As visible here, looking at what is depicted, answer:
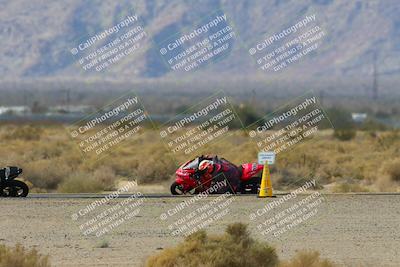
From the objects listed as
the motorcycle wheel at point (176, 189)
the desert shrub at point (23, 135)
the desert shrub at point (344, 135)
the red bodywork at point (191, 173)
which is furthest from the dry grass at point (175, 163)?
the motorcycle wheel at point (176, 189)

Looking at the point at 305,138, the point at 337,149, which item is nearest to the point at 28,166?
the point at 337,149

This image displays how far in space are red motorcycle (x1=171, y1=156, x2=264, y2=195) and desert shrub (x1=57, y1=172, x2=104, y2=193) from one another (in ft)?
12.2

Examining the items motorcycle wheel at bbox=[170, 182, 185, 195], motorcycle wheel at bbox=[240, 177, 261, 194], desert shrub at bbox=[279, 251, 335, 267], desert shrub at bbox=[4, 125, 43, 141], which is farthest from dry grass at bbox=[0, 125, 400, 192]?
desert shrub at bbox=[279, 251, 335, 267]

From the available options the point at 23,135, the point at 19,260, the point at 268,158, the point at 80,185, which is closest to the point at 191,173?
the point at 268,158

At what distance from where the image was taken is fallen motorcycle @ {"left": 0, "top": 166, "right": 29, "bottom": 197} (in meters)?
28.1

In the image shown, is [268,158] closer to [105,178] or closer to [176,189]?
[176,189]

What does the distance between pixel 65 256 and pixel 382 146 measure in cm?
3495

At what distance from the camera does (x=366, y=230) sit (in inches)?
898

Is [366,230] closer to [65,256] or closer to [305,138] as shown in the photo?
[65,256]

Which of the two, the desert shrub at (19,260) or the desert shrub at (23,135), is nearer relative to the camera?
the desert shrub at (19,260)

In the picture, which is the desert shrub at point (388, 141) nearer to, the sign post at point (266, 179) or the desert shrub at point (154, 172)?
the desert shrub at point (154, 172)

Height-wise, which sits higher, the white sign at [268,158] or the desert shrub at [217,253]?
the desert shrub at [217,253]

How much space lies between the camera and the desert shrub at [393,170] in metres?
35.4

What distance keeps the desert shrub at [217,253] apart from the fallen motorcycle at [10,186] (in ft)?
40.1
